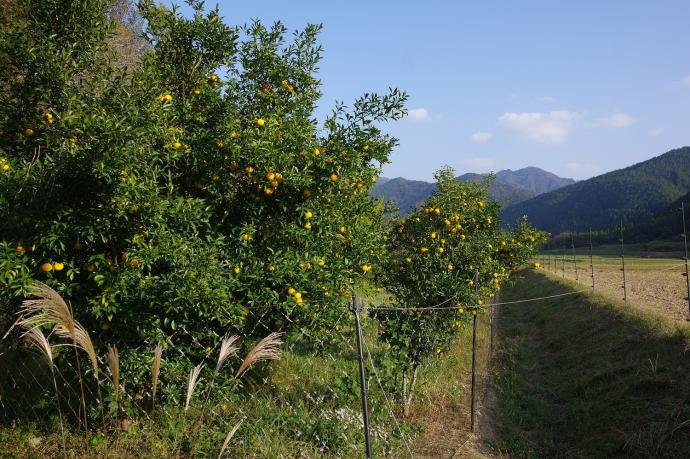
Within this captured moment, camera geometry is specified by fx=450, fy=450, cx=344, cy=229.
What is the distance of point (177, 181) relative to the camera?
566 centimetres

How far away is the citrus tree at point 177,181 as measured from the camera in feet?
14.4

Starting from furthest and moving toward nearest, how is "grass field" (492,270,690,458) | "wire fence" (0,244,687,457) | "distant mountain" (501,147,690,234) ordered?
1. "distant mountain" (501,147,690,234)
2. "grass field" (492,270,690,458)
3. "wire fence" (0,244,687,457)

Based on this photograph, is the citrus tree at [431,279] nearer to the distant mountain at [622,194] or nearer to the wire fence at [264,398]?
the wire fence at [264,398]

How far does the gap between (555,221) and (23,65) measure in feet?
612

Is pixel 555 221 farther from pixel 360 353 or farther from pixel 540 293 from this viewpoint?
pixel 360 353

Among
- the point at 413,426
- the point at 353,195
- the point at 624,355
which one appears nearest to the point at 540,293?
the point at 624,355

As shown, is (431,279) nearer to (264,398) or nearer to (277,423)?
(264,398)

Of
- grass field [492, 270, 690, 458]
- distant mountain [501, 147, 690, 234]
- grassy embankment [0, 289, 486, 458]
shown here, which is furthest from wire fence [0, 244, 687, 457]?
distant mountain [501, 147, 690, 234]

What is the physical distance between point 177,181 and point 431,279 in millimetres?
4632

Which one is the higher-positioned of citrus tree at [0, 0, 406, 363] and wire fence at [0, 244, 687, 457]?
citrus tree at [0, 0, 406, 363]

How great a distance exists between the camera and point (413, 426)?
7.24m

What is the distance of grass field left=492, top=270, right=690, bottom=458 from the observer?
727cm

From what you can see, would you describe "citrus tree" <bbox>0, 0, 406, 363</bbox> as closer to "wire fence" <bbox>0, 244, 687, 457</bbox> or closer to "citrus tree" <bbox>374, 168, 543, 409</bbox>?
"wire fence" <bbox>0, 244, 687, 457</bbox>

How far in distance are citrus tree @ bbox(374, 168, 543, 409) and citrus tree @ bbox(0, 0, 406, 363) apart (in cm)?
185
